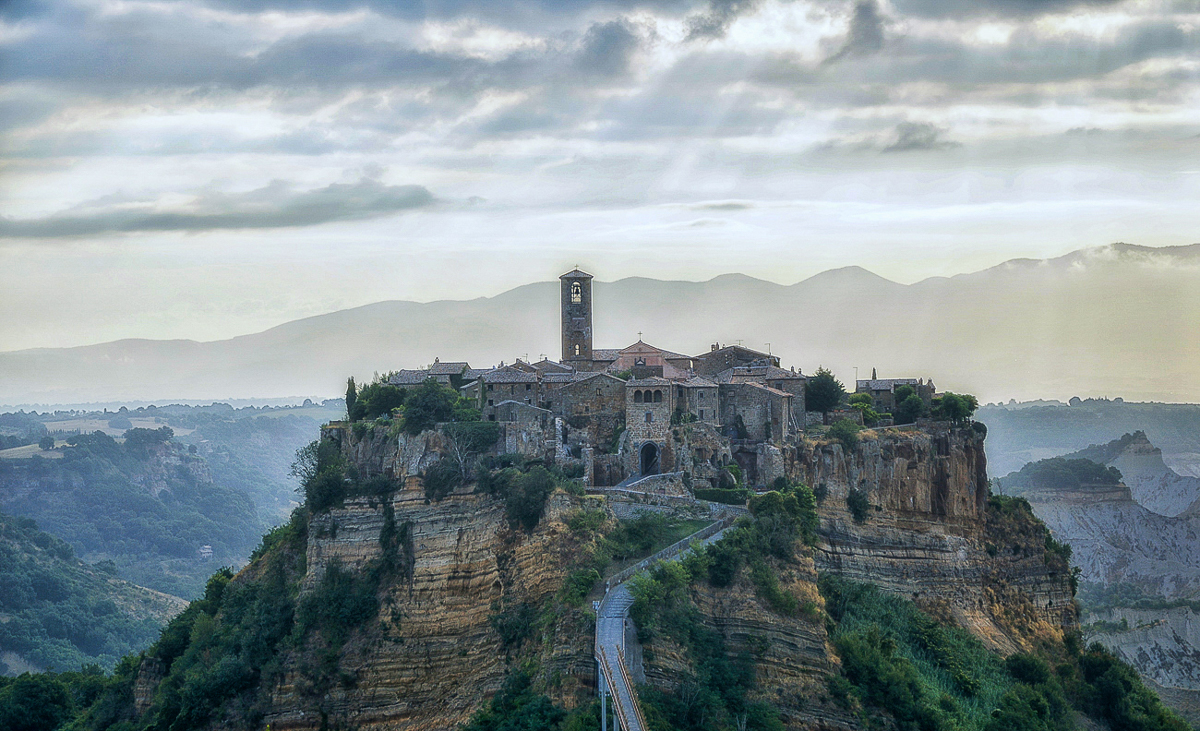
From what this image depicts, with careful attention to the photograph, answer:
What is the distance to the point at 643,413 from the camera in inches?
2250

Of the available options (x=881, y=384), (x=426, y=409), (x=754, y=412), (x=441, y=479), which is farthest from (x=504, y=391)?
(x=881, y=384)

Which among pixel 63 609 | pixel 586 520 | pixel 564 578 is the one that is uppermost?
pixel 586 520

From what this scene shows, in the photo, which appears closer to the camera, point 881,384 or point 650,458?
point 650,458

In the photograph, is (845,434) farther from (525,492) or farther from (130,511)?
(130,511)

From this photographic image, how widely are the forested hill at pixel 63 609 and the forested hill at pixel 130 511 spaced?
18.6m

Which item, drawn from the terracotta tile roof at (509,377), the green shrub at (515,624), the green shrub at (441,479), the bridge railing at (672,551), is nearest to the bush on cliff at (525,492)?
the green shrub at (441,479)

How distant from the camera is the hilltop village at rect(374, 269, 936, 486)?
56688 millimetres

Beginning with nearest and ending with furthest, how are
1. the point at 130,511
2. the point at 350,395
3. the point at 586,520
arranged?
the point at 586,520 < the point at 350,395 < the point at 130,511

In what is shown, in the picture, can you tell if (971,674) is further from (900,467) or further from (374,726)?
(374,726)

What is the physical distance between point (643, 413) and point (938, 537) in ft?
50.0

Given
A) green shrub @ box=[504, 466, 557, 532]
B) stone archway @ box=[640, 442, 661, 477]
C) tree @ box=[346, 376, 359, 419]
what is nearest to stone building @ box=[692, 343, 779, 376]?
stone archway @ box=[640, 442, 661, 477]

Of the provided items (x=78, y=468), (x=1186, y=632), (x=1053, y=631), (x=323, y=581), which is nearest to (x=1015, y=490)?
(x=1186, y=632)

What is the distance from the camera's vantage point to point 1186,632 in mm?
92562

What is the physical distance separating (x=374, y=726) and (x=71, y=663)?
218ft
